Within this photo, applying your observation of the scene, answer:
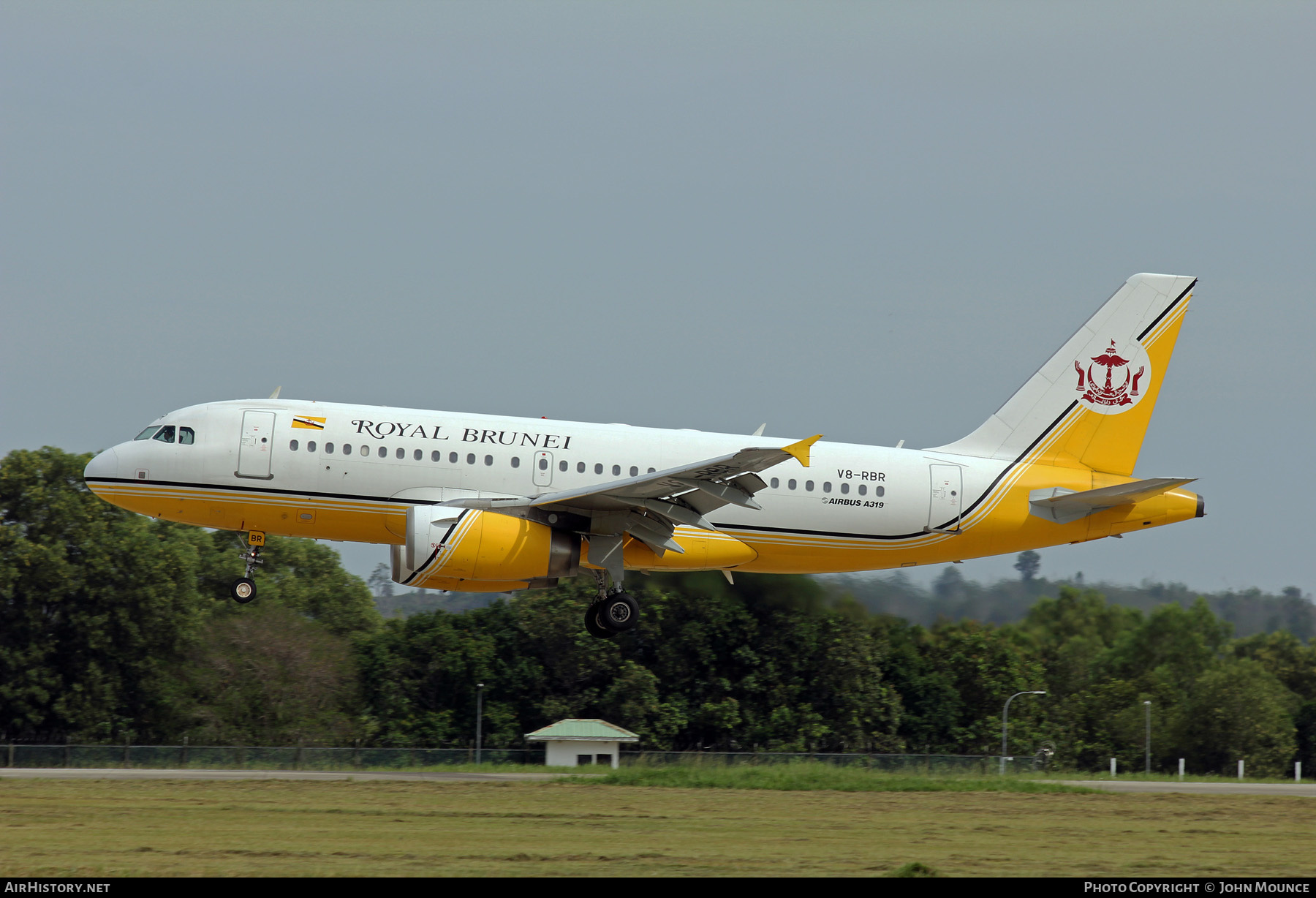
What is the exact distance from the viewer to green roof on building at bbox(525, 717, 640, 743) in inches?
1964

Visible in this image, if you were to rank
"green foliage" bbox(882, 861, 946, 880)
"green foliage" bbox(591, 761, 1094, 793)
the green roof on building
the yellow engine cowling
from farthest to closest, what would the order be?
the green roof on building
"green foliage" bbox(591, 761, 1094, 793)
the yellow engine cowling
"green foliage" bbox(882, 861, 946, 880)

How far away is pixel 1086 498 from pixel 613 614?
10500 mm

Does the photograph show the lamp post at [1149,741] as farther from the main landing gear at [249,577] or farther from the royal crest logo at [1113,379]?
the main landing gear at [249,577]

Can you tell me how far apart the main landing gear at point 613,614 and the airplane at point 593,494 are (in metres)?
0.04

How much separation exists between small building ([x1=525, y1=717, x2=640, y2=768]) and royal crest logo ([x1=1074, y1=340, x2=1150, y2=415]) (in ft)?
78.5

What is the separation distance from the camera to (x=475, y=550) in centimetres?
2645

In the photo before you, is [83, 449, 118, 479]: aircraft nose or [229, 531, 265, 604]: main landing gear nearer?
[83, 449, 118, 479]: aircraft nose

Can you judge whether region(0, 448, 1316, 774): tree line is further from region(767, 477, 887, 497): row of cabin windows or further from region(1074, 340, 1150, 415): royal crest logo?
region(767, 477, 887, 497): row of cabin windows

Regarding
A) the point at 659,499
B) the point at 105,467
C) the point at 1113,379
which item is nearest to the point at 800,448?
the point at 659,499

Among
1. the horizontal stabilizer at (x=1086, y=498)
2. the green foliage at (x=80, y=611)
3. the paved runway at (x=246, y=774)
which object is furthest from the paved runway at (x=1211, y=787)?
the green foliage at (x=80, y=611)

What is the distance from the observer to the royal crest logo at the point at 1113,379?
103ft

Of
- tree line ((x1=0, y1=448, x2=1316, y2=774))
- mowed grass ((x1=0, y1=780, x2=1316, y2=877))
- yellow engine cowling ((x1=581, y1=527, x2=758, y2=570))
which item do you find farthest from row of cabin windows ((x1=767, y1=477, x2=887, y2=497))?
tree line ((x1=0, y1=448, x2=1316, y2=774))

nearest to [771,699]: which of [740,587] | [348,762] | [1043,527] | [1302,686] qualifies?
[740,587]
